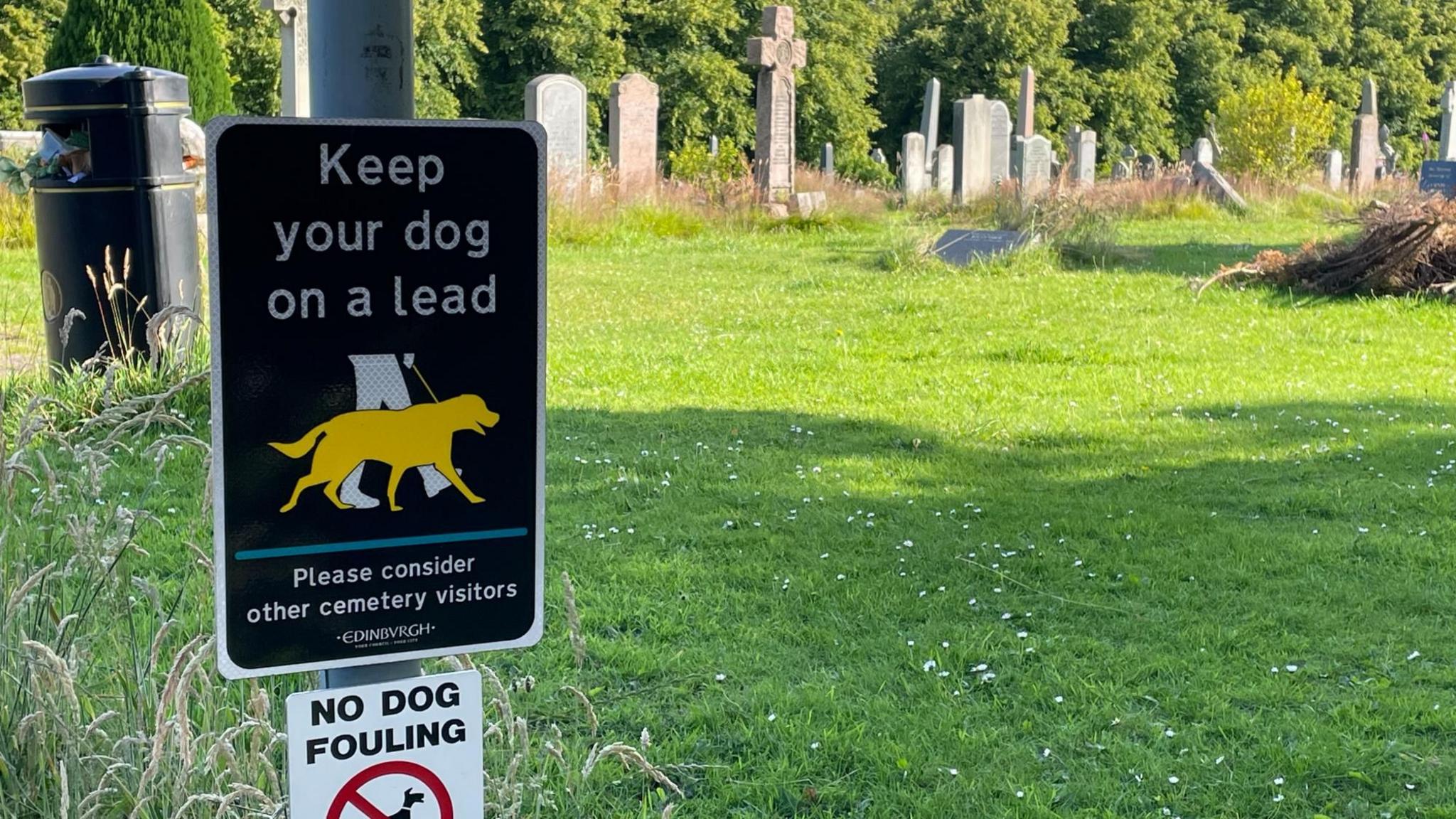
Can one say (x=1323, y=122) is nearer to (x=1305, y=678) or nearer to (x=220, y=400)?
(x=1305, y=678)

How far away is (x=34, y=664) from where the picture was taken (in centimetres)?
262

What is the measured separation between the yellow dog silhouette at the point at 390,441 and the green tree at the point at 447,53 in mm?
37040

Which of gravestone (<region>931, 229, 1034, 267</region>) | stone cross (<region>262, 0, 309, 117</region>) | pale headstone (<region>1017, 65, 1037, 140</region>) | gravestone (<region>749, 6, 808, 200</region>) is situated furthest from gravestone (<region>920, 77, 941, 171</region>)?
gravestone (<region>931, 229, 1034, 267</region>)

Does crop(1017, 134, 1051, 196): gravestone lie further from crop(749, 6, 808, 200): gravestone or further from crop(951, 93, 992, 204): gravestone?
crop(749, 6, 808, 200): gravestone

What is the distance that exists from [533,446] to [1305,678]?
3.14 meters

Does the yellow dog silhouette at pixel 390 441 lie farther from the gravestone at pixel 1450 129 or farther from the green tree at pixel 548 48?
the green tree at pixel 548 48

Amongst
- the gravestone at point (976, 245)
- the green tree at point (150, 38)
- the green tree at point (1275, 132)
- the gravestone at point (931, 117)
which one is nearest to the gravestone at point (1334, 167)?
the green tree at point (1275, 132)

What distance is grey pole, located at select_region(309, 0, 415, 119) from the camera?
5.51ft

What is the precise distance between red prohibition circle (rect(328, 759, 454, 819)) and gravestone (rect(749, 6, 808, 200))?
19.9m

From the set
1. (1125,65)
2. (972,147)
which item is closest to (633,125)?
(972,147)

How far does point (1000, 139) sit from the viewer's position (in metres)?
27.6

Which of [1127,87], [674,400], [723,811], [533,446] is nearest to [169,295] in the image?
[674,400]

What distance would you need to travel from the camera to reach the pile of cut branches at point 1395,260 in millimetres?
12453

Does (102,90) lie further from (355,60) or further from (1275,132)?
(1275,132)
